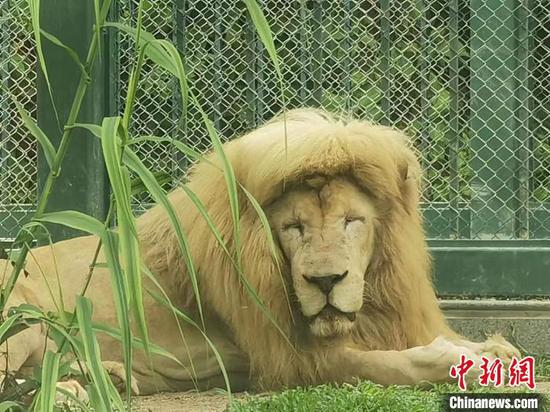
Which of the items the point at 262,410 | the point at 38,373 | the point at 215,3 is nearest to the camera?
the point at 38,373

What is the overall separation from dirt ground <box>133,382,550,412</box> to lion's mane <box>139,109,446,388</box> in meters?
0.22

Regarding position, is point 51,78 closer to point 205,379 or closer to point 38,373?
point 205,379

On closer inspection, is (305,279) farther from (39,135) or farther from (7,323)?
(7,323)

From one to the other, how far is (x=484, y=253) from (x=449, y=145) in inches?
23.4

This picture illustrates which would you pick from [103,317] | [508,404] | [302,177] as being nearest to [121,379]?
[103,317]

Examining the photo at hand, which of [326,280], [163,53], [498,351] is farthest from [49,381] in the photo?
[498,351]

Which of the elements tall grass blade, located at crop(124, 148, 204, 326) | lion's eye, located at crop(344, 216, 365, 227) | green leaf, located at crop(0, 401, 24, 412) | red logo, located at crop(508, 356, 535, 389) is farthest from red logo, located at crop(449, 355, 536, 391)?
tall grass blade, located at crop(124, 148, 204, 326)

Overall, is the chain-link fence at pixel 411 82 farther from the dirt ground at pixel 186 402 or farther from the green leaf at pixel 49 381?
the green leaf at pixel 49 381

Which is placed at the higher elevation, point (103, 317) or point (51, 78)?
point (51, 78)

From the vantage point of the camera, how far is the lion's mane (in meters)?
5.08

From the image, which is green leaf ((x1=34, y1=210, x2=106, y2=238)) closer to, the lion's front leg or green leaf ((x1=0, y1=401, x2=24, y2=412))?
green leaf ((x1=0, y1=401, x2=24, y2=412))

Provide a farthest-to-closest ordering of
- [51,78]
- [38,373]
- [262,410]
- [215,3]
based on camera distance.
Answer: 1. [215,3]
2. [51,78]
3. [262,410]
4. [38,373]

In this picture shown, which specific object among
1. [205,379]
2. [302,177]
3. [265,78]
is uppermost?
[265,78]

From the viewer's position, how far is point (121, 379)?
495 centimetres
